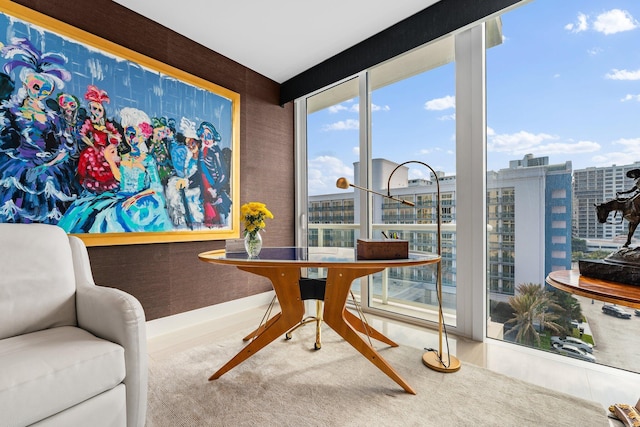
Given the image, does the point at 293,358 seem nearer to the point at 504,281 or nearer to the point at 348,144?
the point at 504,281

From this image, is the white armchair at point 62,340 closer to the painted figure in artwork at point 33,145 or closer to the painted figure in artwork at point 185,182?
the painted figure in artwork at point 33,145

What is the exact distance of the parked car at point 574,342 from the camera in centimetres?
195

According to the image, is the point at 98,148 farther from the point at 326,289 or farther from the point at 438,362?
the point at 438,362

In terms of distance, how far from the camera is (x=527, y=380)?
175 cm

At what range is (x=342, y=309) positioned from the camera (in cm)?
180

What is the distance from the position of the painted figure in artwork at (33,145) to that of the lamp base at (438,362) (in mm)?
2611

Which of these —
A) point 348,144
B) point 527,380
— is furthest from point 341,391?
point 348,144

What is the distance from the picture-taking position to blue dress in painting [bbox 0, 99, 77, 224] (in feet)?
6.07

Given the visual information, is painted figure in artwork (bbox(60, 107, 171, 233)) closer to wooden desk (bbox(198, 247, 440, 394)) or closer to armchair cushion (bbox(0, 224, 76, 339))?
armchair cushion (bbox(0, 224, 76, 339))

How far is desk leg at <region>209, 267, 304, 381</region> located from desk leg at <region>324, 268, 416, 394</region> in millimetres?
185

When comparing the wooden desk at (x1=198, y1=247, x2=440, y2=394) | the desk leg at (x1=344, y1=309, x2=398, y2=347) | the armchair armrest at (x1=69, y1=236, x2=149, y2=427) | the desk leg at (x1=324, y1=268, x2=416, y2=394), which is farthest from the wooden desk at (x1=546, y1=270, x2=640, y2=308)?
the armchair armrest at (x1=69, y1=236, x2=149, y2=427)

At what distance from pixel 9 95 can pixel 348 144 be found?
8.76 ft

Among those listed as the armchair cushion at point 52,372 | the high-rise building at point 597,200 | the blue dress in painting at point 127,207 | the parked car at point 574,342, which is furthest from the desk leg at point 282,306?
the high-rise building at point 597,200

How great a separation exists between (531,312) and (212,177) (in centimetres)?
287
